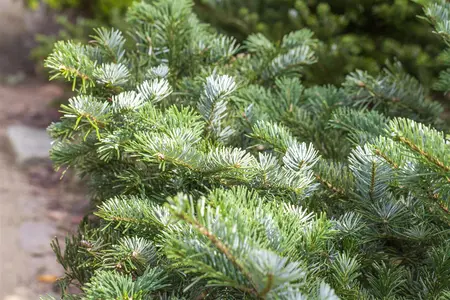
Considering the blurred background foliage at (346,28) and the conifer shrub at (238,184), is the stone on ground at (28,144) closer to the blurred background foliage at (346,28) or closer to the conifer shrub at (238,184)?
the blurred background foliage at (346,28)

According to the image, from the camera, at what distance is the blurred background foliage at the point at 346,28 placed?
96.4 inches

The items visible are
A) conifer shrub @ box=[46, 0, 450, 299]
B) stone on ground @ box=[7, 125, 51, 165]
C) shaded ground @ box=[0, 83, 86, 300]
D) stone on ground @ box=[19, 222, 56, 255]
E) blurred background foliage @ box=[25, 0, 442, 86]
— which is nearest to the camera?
conifer shrub @ box=[46, 0, 450, 299]

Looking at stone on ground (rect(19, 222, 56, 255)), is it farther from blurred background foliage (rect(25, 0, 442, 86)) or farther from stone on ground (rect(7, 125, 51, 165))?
blurred background foliage (rect(25, 0, 442, 86))

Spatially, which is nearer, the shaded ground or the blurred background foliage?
the blurred background foliage

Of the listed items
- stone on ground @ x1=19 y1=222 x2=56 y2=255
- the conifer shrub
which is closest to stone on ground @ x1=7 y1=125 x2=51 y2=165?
stone on ground @ x1=19 y1=222 x2=56 y2=255

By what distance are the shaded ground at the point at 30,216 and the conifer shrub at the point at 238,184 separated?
143 centimetres

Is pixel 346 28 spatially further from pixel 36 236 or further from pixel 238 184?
pixel 36 236

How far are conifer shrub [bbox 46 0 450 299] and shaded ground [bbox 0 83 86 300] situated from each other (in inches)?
56.4

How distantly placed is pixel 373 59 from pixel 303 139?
1.42m

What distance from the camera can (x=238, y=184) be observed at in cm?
110

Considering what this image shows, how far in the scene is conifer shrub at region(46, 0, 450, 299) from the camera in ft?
2.76

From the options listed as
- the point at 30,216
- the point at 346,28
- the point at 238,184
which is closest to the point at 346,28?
the point at 346,28

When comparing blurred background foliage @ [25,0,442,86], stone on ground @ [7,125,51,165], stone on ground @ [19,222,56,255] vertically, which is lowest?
blurred background foliage @ [25,0,442,86]

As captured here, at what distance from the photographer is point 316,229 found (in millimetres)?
931
